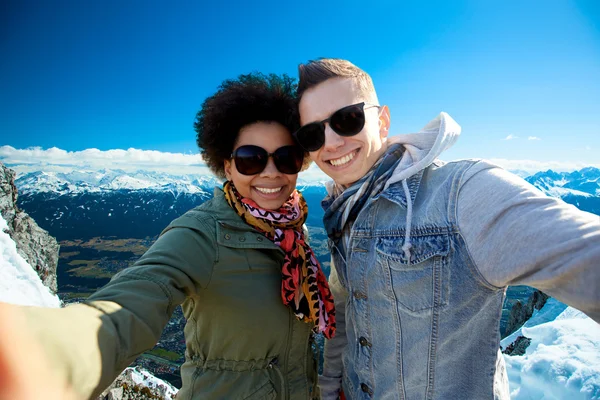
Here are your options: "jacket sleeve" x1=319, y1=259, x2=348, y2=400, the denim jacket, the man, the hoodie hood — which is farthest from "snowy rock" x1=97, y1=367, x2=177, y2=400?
the hoodie hood

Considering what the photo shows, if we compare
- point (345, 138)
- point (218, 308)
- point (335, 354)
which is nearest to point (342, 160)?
point (345, 138)

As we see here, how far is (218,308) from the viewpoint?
7.29ft

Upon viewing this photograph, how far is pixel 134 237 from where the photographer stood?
593 feet

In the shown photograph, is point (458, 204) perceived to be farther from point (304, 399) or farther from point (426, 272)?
point (304, 399)

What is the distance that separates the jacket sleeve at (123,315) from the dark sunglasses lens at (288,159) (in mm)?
1129

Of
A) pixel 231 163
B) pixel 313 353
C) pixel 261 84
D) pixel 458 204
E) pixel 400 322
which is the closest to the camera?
pixel 458 204

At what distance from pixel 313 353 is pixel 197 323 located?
1302mm

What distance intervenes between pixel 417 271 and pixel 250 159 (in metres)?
1.98

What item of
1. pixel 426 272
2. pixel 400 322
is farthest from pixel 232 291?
pixel 426 272

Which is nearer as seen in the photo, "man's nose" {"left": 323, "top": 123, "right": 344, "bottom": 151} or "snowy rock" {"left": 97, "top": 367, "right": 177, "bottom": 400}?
"man's nose" {"left": 323, "top": 123, "right": 344, "bottom": 151}

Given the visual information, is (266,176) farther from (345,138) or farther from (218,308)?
(218,308)

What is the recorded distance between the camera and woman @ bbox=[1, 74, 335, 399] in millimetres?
1333

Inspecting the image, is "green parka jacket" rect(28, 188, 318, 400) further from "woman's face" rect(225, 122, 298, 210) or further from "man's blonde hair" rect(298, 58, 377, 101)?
"man's blonde hair" rect(298, 58, 377, 101)

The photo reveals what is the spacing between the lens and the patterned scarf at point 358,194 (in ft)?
6.96
